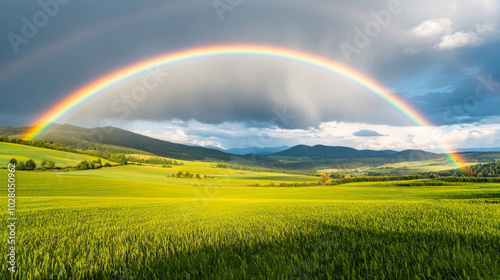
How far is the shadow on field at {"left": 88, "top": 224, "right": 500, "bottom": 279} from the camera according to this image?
9.64ft

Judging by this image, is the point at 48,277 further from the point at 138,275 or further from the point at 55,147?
the point at 55,147

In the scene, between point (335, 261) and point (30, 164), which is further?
point (30, 164)

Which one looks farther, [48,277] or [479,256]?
[48,277]

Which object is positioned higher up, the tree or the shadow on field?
the shadow on field

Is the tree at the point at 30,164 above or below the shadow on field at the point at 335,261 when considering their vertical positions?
below

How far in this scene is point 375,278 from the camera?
9.02ft

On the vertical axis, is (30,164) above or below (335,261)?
below

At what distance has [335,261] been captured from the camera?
11.2ft

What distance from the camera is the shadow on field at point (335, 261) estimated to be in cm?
294

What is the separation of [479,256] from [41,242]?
864cm

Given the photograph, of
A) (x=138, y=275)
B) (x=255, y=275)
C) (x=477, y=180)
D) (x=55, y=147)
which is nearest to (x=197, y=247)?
(x=138, y=275)

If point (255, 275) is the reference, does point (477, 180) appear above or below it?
below

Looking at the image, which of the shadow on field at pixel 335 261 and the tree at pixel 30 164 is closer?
the shadow on field at pixel 335 261

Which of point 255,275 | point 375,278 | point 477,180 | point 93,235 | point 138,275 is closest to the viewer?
point 375,278
